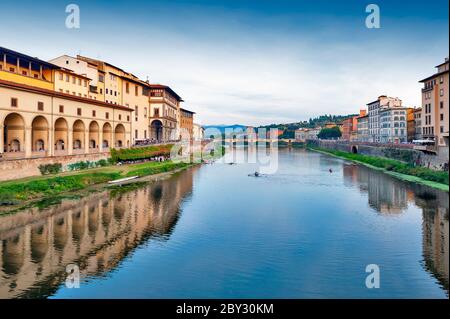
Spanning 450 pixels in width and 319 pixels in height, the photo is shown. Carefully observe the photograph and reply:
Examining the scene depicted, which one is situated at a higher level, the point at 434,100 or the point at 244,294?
the point at 434,100

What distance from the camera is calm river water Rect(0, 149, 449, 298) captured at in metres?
15.7

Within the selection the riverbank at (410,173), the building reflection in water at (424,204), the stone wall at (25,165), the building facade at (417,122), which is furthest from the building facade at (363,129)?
Answer: the stone wall at (25,165)

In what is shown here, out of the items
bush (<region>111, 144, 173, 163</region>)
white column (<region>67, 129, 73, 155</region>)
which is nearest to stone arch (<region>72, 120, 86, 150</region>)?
white column (<region>67, 129, 73, 155</region>)

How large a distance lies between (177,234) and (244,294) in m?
9.42

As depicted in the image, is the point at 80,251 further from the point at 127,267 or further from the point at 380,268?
the point at 380,268

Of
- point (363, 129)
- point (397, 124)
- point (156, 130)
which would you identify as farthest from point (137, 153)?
point (363, 129)

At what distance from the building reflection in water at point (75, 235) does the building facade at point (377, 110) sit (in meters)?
85.6

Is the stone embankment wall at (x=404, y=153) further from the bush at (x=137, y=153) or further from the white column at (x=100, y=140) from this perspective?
the white column at (x=100, y=140)

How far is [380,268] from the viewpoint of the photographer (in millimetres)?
17906

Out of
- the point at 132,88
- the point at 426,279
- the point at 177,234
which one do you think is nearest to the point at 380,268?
the point at 426,279

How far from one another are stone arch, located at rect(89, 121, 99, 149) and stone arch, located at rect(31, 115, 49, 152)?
9.97 m

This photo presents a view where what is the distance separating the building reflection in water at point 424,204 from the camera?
62.4ft

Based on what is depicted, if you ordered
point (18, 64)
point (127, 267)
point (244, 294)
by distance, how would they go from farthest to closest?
1. point (18, 64)
2. point (127, 267)
3. point (244, 294)

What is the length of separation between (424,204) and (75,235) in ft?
91.5
